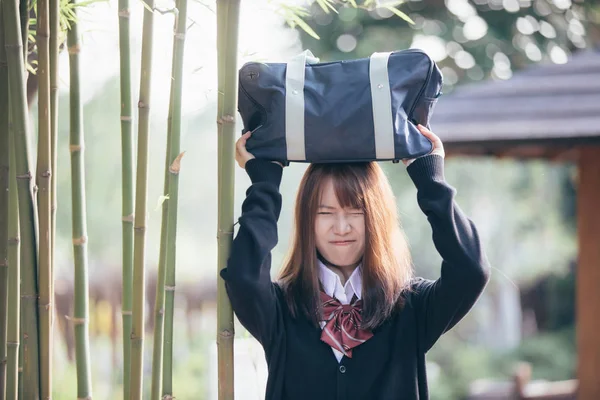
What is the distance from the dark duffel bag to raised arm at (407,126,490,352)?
3.8 inches

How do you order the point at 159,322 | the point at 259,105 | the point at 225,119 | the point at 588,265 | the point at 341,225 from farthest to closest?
1. the point at 588,265
2. the point at 341,225
3. the point at 259,105
4. the point at 159,322
5. the point at 225,119

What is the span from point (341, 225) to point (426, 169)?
9.0 inches

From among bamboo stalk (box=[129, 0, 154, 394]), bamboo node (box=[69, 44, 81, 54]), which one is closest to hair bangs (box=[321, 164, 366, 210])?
bamboo stalk (box=[129, 0, 154, 394])

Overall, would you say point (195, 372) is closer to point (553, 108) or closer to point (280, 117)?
point (553, 108)

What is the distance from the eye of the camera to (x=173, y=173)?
147 cm

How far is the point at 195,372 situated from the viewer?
7754 mm

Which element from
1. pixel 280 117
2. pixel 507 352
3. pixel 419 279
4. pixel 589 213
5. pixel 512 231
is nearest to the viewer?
pixel 280 117

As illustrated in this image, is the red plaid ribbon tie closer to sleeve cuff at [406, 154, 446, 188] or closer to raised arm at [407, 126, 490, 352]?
raised arm at [407, 126, 490, 352]

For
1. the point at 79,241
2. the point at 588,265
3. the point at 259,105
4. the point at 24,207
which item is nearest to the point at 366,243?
the point at 259,105

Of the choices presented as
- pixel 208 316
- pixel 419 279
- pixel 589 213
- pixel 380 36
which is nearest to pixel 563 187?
pixel 380 36

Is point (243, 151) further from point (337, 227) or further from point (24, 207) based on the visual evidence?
point (24, 207)

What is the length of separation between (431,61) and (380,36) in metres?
6.01

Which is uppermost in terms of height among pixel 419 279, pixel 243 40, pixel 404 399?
pixel 243 40

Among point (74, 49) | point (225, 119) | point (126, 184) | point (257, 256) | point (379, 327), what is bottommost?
point (379, 327)
